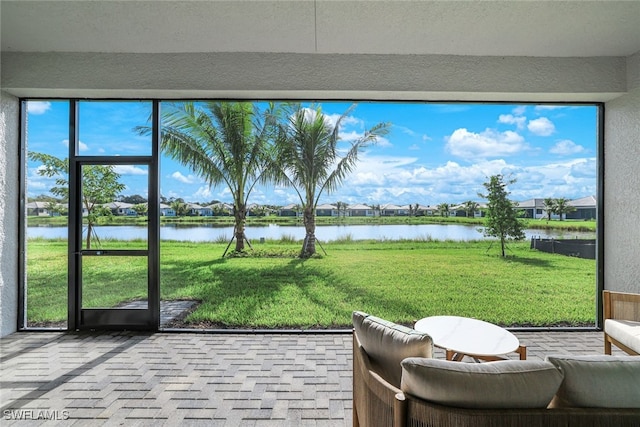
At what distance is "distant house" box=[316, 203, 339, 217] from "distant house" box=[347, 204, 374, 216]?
6.5 inches

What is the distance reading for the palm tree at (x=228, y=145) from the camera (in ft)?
13.0

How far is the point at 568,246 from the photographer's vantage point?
407cm

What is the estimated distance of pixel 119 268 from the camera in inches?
149

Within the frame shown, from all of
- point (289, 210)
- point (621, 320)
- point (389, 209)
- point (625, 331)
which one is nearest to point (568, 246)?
point (621, 320)

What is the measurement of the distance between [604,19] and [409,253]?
2.89m

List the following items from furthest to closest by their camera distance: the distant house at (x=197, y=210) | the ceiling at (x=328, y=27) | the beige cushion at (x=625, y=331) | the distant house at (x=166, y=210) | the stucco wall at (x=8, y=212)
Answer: the distant house at (x=197, y=210), the distant house at (x=166, y=210), the stucco wall at (x=8, y=212), the ceiling at (x=328, y=27), the beige cushion at (x=625, y=331)

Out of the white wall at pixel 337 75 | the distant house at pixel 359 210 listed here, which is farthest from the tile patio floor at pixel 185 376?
the white wall at pixel 337 75

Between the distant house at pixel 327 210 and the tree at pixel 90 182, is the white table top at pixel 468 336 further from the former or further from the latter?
the tree at pixel 90 182

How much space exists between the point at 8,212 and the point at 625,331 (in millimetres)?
5877

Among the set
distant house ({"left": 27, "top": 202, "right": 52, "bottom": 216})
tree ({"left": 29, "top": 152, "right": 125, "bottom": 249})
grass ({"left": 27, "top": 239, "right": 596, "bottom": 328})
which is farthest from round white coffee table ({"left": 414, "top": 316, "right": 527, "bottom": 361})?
distant house ({"left": 27, "top": 202, "right": 52, "bottom": 216})

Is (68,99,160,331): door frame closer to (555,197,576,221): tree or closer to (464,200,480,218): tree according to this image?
(464,200,480,218): tree

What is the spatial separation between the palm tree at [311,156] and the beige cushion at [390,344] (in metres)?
2.54

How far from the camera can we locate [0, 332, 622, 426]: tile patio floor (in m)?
2.18

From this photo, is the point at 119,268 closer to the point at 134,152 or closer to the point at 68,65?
the point at 134,152
